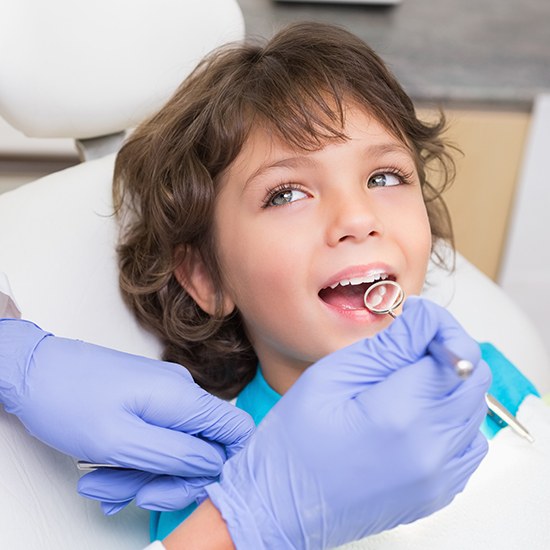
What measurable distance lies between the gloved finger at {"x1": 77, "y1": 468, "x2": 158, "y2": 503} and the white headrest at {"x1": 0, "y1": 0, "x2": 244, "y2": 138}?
0.57m

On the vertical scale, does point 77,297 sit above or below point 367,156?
below

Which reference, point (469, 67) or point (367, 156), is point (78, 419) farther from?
point (469, 67)

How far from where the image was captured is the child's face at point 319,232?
987 millimetres

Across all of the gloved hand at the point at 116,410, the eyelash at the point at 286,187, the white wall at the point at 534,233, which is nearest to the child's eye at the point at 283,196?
the eyelash at the point at 286,187

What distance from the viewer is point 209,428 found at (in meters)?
0.98

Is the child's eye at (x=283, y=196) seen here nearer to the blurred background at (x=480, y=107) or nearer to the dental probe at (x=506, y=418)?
the dental probe at (x=506, y=418)

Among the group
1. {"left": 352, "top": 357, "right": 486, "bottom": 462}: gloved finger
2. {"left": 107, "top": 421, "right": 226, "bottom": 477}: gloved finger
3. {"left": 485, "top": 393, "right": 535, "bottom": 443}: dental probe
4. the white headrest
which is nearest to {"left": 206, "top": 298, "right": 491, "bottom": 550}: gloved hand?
{"left": 352, "top": 357, "right": 486, "bottom": 462}: gloved finger

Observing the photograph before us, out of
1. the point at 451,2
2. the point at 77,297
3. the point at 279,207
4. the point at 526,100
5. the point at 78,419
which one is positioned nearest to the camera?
the point at 78,419

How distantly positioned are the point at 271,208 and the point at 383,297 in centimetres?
18

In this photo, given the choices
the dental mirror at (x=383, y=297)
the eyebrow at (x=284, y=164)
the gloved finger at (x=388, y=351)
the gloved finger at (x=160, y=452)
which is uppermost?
the eyebrow at (x=284, y=164)

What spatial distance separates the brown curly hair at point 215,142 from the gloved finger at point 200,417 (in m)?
0.23

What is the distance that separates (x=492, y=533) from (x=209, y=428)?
0.37 m

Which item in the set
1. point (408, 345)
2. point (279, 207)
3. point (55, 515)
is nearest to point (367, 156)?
point (279, 207)

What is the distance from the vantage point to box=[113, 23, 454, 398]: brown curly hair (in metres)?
1.09
